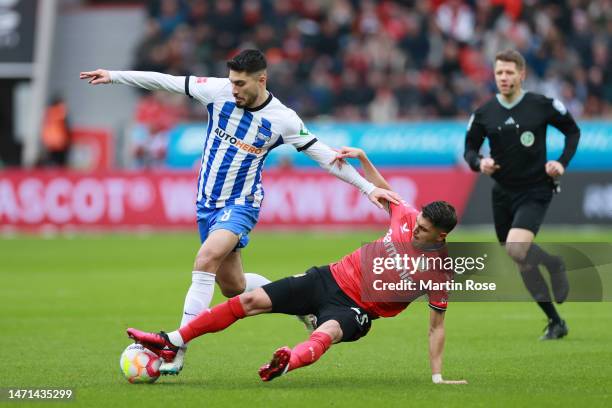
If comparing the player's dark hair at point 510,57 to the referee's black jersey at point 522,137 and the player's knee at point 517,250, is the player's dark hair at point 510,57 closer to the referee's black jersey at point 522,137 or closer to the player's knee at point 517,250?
the referee's black jersey at point 522,137

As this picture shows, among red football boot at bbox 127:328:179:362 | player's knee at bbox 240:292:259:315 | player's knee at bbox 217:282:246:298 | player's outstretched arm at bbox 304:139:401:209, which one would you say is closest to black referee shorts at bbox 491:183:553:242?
player's outstretched arm at bbox 304:139:401:209

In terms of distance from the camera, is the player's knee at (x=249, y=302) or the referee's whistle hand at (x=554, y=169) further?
the referee's whistle hand at (x=554, y=169)

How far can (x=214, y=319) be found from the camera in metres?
7.73

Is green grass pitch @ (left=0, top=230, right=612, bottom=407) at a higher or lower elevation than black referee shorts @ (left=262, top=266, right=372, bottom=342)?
lower

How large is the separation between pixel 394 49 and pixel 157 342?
20.6m

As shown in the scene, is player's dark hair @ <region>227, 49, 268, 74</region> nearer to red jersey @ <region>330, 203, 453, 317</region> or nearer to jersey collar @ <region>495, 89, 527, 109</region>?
red jersey @ <region>330, 203, 453, 317</region>

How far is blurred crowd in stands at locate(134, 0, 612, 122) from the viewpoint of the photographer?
25.8 m

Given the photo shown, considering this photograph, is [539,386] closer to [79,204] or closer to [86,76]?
[86,76]

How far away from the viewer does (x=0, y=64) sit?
2980 centimetres

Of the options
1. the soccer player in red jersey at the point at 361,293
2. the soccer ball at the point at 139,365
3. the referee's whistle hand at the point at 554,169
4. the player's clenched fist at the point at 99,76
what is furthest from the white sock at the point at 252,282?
the referee's whistle hand at the point at 554,169

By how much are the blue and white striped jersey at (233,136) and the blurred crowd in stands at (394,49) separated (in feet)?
56.4

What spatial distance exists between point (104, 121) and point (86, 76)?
23025 mm

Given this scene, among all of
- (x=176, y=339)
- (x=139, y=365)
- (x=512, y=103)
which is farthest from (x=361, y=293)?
(x=512, y=103)

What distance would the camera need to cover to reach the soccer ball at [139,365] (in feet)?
25.3
